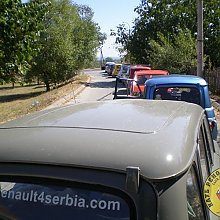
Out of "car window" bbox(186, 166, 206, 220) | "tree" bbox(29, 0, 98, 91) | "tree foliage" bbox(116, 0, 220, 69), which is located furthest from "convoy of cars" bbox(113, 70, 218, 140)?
"tree" bbox(29, 0, 98, 91)

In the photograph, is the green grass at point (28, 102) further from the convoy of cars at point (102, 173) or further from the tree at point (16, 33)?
the convoy of cars at point (102, 173)

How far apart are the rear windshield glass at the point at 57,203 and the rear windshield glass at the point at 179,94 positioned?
5131mm

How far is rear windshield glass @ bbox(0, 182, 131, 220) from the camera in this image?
154 centimetres

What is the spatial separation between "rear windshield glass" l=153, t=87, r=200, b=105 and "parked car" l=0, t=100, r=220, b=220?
4.72 meters

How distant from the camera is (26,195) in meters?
1.70

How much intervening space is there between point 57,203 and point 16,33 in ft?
33.3

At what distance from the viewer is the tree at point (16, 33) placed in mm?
10789

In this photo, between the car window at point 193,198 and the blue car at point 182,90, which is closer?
the car window at point 193,198

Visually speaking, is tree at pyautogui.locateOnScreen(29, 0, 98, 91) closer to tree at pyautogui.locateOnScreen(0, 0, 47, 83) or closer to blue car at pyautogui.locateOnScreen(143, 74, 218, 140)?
tree at pyautogui.locateOnScreen(0, 0, 47, 83)

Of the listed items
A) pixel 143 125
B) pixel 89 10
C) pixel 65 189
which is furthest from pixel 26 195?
pixel 89 10

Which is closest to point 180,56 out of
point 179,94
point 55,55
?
point 55,55

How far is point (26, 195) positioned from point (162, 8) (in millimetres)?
29610

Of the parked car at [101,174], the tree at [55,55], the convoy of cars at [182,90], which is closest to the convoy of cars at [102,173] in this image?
the parked car at [101,174]

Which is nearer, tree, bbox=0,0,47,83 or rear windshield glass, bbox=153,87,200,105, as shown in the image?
rear windshield glass, bbox=153,87,200,105
